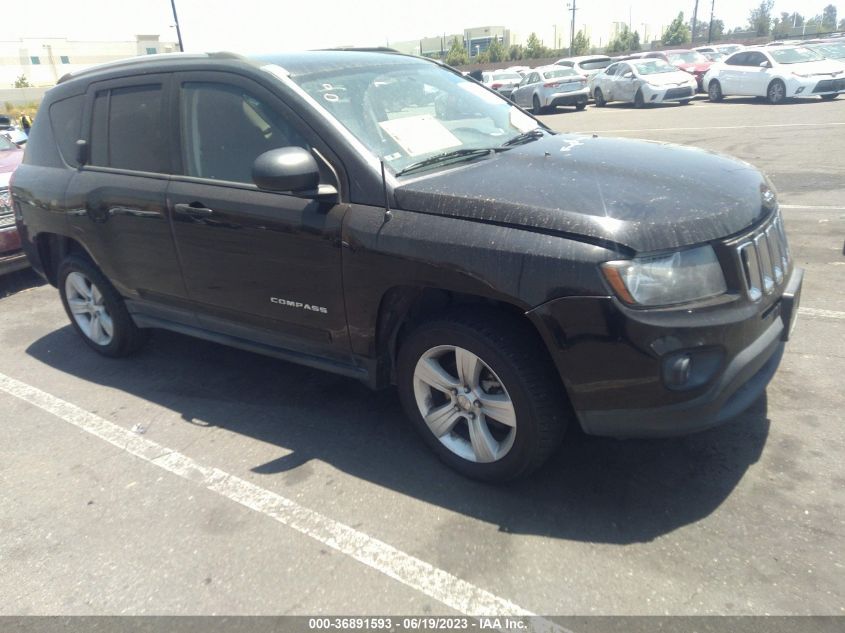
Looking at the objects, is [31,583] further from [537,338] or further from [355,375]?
[537,338]

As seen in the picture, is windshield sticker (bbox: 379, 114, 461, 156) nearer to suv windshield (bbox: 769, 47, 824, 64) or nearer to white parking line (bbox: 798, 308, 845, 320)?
white parking line (bbox: 798, 308, 845, 320)

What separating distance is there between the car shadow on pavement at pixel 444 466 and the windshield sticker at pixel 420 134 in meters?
1.47

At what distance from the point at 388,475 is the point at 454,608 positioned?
36.1 inches

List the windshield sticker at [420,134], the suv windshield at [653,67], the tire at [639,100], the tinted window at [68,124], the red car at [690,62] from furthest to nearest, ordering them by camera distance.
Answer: the red car at [690,62]
the suv windshield at [653,67]
the tire at [639,100]
the tinted window at [68,124]
the windshield sticker at [420,134]

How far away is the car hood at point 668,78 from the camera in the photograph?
21188mm

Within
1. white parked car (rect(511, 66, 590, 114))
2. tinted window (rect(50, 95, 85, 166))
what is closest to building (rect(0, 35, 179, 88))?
white parked car (rect(511, 66, 590, 114))

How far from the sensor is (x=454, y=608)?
8.17ft

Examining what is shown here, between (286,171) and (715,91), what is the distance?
21584mm

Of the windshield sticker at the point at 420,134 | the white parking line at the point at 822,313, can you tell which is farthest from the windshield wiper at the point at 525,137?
the white parking line at the point at 822,313

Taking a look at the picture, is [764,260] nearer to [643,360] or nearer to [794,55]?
[643,360]

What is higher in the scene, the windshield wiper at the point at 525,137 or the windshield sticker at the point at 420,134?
the windshield sticker at the point at 420,134

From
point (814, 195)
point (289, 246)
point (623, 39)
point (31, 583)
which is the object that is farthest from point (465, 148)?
point (623, 39)

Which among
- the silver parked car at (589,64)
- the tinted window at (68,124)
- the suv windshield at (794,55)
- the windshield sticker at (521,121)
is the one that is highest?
the tinted window at (68,124)

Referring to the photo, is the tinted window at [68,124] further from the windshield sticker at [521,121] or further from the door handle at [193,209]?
the windshield sticker at [521,121]
